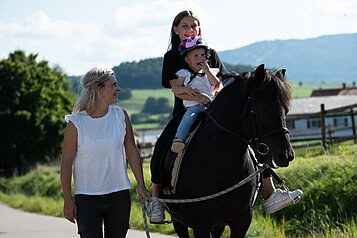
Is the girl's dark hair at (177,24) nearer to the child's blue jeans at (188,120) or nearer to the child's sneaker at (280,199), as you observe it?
the child's blue jeans at (188,120)

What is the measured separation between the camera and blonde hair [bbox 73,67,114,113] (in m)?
5.39

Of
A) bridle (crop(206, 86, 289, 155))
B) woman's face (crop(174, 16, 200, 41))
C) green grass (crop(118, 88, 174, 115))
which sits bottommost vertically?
green grass (crop(118, 88, 174, 115))

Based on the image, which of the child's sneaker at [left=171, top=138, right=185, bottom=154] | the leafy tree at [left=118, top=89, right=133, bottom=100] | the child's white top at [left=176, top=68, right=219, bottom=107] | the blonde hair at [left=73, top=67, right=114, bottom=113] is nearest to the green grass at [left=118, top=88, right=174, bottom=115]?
the leafy tree at [left=118, top=89, right=133, bottom=100]

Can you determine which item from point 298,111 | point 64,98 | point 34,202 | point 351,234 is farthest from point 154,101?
point 351,234

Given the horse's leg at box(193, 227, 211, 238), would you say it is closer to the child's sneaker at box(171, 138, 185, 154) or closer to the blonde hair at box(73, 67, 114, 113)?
the child's sneaker at box(171, 138, 185, 154)

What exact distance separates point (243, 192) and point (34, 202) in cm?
1562

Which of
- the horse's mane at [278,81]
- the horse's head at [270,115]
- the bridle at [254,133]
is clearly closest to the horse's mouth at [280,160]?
the horse's head at [270,115]

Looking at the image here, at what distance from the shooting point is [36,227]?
547 inches

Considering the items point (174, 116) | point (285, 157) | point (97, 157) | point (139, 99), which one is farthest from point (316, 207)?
point (139, 99)

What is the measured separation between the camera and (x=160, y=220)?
6461 mm

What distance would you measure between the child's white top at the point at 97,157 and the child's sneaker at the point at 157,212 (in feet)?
3.61

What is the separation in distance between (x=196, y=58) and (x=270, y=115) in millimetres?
1340

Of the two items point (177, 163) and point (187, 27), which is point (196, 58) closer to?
point (187, 27)

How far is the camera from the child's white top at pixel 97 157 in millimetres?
5309
